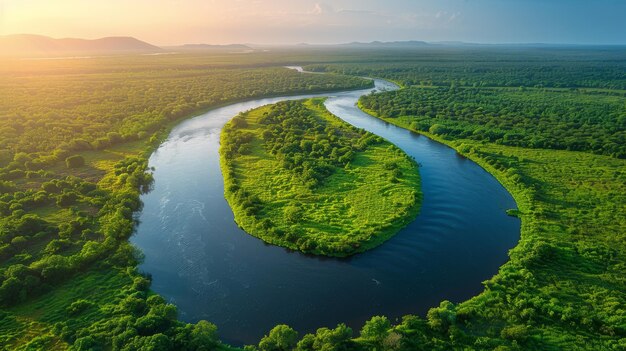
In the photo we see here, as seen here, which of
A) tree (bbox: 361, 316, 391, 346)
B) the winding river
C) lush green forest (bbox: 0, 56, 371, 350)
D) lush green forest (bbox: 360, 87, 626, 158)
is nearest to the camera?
tree (bbox: 361, 316, 391, 346)

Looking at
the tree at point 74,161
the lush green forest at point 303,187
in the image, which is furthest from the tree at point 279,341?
the tree at point 74,161

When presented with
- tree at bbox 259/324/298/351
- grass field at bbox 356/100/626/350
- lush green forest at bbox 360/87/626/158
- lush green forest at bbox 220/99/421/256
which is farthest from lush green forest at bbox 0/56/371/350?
lush green forest at bbox 360/87/626/158

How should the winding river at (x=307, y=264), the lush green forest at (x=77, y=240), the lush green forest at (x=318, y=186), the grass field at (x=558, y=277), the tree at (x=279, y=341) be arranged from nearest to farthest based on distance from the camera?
1. the tree at (x=279, y=341)
2. the grass field at (x=558, y=277)
3. the lush green forest at (x=77, y=240)
4. the winding river at (x=307, y=264)
5. the lush green forest at (x=318, y=186)

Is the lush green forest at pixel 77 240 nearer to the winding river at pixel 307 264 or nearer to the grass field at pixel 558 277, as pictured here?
the winding river at pixel 307 264

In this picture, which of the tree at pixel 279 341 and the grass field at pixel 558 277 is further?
the grass field at pixel 558 277

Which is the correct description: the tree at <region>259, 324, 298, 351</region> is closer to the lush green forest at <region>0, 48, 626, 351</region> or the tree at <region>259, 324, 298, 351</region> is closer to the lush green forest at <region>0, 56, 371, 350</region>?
the lush green forest at <region>0, 48, 626, 351</region>

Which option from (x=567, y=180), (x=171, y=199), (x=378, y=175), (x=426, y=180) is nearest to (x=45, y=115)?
(x=171, y=199)

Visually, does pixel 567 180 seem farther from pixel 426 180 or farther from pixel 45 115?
pixel 45 115
